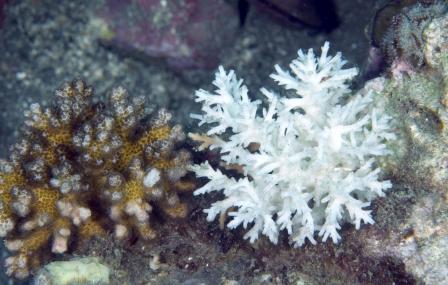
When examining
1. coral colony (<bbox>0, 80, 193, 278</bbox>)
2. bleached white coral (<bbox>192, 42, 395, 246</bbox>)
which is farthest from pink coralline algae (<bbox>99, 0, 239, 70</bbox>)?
bleached white coral (<bbox>192, 42, 395, 246</bbox>)

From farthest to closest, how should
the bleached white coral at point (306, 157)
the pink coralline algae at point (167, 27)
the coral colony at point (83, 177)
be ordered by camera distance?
the pink coralline algae at point (167, 27) < the coral colony at point (83, 177) < the bleached white coral at point (306, 157)

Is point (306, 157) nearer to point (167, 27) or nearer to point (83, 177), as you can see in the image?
point (83, 177)

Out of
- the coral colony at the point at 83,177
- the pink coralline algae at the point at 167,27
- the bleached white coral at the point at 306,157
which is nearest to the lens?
the bleached white coral at the point at 306,157

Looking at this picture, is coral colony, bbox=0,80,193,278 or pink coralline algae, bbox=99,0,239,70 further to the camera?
pink coralline algae, bbox=99,0,239,70

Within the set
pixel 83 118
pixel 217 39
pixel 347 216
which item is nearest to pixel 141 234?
pixel 83 118

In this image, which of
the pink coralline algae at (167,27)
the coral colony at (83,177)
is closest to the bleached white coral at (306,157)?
the coral colony at (83,177)

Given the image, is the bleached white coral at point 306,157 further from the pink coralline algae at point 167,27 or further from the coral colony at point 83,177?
the pink coralline algae at point 167,27

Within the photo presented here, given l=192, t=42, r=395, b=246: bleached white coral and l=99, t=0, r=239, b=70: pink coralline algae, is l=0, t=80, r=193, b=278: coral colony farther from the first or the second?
l=99, t=0, r=239, b=70: pink coralline algae
